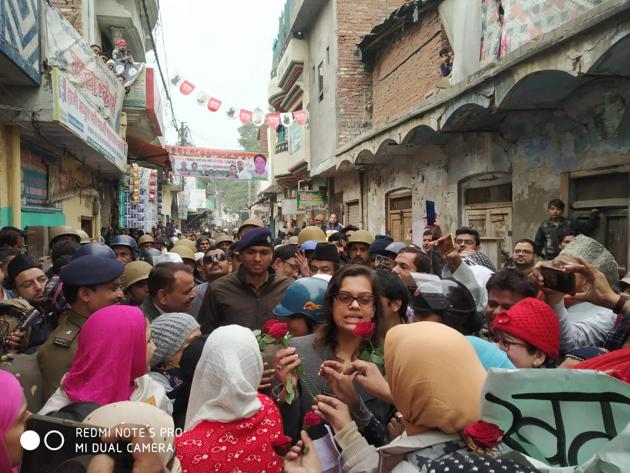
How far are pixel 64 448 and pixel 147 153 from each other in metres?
17.2

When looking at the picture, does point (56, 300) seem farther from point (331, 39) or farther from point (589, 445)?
point (331, 39)

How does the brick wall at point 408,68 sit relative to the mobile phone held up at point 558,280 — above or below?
above

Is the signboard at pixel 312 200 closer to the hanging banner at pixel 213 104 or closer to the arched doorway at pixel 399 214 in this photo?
the hanging banner at pixel 213 104

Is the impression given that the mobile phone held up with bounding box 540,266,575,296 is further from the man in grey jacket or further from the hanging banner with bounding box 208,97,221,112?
the hanging banner with bounding box 208,97,221,112

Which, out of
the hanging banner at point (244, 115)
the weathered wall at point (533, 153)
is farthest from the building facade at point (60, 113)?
the weathered wall at point (533, 153)

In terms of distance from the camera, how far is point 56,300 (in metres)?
3.12

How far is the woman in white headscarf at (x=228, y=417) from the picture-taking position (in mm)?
1729

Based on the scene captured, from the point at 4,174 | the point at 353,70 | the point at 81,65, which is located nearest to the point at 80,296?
the point at 4,174

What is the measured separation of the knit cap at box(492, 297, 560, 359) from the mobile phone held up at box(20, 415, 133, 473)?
1.62 m

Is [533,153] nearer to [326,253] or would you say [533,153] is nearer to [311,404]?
[326,253]

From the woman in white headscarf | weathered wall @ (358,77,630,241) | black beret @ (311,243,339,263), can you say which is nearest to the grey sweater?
the woman in white headscarf

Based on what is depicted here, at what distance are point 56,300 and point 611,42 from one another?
472 centimetres

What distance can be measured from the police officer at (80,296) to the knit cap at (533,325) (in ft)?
7.11

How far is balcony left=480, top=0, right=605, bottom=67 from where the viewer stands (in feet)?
18.8
